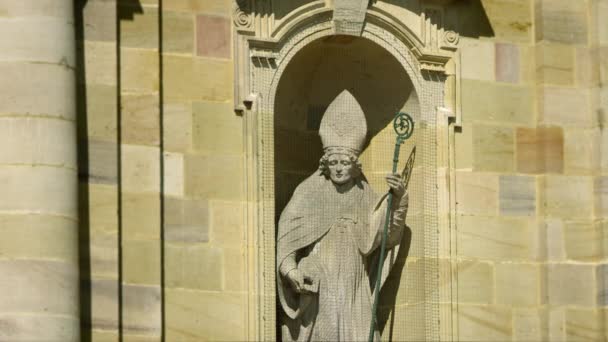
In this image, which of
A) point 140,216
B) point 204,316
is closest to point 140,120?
point 140,216

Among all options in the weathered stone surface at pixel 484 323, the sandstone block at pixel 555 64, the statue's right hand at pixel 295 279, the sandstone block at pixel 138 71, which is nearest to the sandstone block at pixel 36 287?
the sandstone block at pixel 138 71

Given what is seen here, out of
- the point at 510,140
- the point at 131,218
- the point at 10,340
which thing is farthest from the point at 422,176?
the point at 10,340

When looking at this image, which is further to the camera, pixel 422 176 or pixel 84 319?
pixel 422 176

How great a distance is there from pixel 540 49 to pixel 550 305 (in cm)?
197

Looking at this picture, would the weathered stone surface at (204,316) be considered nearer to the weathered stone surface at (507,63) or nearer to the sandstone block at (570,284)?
the sandstone block at (570,284)

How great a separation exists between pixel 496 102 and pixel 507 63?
0.33m

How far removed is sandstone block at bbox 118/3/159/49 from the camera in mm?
16203

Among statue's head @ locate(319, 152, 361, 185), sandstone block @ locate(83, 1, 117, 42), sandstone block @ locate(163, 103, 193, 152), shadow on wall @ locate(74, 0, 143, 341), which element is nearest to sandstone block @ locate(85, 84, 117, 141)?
shadow on wall @ locate(74, 0, 143, 341)

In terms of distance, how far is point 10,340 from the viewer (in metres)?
15.0

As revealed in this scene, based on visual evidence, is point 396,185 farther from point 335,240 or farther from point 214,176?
point 214,176

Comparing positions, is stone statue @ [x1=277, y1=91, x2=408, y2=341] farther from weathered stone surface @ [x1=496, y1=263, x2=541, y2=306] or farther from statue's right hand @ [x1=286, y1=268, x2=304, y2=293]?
weathered stone surface @ [x1=496, y1=263, x2=541, y2=306]

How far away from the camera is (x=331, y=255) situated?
1697 cm

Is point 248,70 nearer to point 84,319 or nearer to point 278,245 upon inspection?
point 278,245

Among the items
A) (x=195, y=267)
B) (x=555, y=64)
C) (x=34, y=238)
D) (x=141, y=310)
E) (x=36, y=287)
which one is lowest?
(x=141, y=310)
